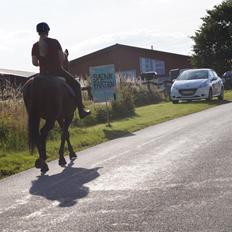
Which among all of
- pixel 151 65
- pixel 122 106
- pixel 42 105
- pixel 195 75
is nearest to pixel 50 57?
pixel 42 105

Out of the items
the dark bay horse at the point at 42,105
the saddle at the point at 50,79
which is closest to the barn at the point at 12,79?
the saddle at the point at 50,79

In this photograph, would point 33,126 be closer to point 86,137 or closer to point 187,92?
point 86,137

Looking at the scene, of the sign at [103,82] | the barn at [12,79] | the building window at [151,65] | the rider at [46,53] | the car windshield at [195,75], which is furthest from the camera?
the building window at [151,65]

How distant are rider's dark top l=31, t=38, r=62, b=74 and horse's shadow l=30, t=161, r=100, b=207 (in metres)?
1.69

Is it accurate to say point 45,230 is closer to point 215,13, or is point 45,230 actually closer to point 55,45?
point 55,45

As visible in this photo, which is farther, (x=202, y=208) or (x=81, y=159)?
(x=81, y=159)

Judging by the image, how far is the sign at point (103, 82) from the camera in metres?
20.1

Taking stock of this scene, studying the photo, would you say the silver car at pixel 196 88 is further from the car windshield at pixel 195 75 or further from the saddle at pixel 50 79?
the saddle at pixel 50 79

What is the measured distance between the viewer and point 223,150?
1072cm

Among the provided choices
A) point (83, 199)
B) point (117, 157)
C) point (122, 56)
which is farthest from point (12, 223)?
point (122, 56)

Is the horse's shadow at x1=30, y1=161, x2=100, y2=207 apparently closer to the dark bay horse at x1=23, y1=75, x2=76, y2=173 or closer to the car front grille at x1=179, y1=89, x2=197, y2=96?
the dark bay horse at x1=23, y1=75, x2=76, y2=173

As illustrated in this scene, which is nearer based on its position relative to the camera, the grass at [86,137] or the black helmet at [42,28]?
the black helmet at [42,28]

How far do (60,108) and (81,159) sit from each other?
123cm

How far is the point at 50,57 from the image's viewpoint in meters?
10.5
